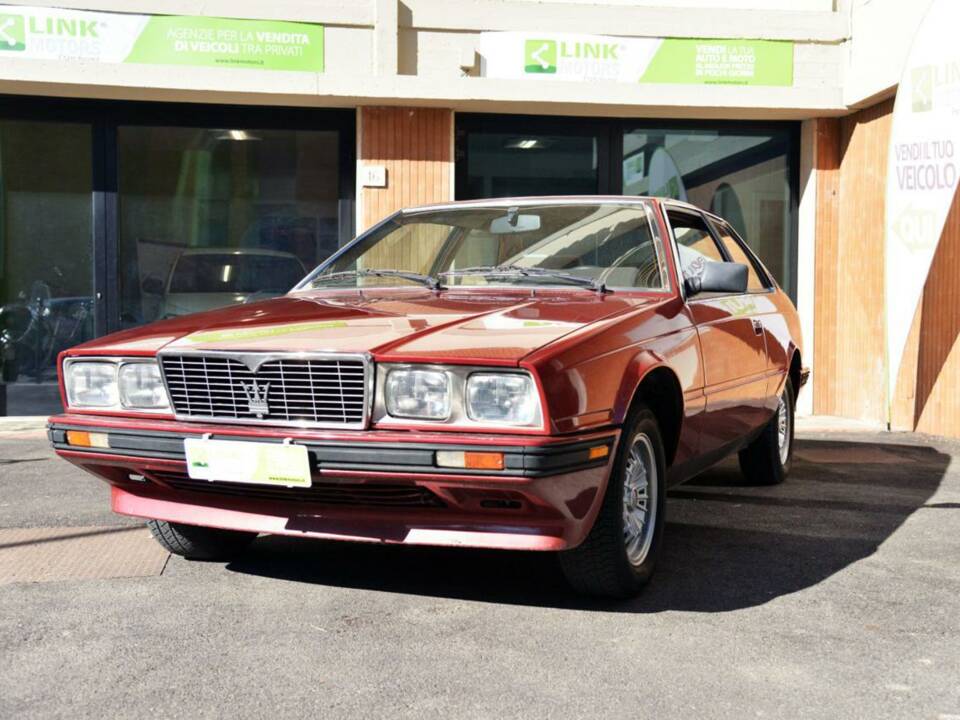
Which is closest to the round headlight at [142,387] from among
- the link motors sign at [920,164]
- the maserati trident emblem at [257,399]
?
the maserati trident emblem at [257,399]

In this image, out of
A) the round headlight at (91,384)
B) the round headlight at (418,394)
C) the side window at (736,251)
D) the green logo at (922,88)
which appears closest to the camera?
the round headlight at (418,394)

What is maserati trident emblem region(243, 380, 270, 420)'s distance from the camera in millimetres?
3549

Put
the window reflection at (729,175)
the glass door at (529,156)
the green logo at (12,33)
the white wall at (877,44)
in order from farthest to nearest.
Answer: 1. the window reflection at (729,175)
2. the glass door at (529,156)
3. the green logo at (12,33)
4. the white wall at (877,44)

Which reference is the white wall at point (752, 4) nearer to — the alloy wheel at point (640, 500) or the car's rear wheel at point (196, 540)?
the alloy wheel at point (640, 500)

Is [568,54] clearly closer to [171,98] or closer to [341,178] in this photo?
[341,178]

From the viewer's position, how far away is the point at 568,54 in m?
9.97

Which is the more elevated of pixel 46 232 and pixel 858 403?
pixel 46 232

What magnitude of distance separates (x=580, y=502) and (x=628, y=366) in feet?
1.75

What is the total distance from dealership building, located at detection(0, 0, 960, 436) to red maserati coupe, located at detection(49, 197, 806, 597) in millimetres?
5376

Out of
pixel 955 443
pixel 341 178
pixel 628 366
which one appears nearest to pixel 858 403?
pixel 955 443

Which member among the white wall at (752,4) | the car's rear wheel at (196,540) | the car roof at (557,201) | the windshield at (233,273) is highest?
the white wall at (752,4)

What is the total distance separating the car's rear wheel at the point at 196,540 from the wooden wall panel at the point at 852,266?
6753mm

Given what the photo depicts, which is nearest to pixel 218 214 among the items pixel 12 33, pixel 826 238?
pixel 12 33

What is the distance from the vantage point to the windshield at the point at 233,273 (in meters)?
10.2
